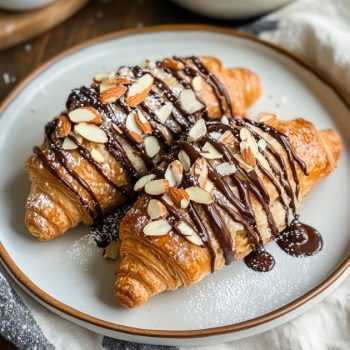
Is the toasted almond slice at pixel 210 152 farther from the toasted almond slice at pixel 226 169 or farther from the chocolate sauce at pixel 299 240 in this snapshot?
the chocolate sauce at pixel 299 240

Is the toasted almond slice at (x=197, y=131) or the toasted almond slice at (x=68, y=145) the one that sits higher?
the toasted almond slice at (x=197, y=131)

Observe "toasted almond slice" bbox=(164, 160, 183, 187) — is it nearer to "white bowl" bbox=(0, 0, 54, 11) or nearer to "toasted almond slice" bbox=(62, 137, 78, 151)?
"toasted almond slice" bbox=(62, 137, 78, 151)

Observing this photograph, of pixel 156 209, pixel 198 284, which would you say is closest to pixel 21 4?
pixel 156 209

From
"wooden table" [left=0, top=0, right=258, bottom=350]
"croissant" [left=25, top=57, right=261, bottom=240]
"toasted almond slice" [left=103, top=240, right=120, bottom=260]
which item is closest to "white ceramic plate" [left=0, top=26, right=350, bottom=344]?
"toasted almond slice" [left=103, top=240, right=120, bottom=260]

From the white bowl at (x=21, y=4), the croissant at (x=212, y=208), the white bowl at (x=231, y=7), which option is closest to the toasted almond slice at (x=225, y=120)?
the croissant at (x=212, y=208)

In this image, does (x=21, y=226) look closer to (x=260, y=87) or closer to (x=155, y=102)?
(x=155, y=102)

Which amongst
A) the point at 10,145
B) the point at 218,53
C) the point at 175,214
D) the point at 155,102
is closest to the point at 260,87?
the point at 218,53
